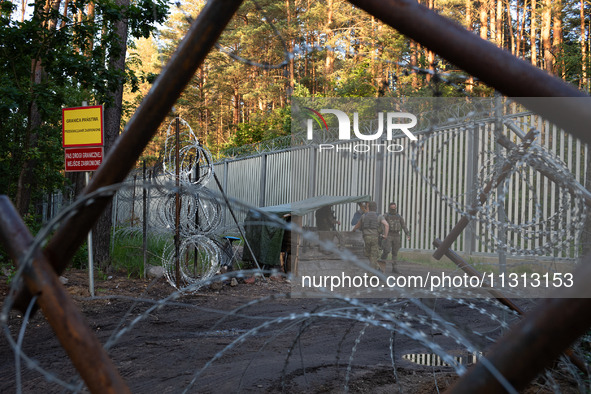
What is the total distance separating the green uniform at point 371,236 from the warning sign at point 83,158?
18.2 feet

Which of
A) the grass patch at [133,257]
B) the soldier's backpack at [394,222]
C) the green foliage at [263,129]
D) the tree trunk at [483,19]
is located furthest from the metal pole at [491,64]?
the green foliage at [263,129]

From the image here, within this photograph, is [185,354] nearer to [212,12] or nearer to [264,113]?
[212,12]

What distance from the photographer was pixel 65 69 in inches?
303

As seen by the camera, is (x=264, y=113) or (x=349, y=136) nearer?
(x=349, y=136)

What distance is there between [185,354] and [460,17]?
19210 millimetres

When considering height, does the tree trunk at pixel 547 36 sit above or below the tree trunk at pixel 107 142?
above

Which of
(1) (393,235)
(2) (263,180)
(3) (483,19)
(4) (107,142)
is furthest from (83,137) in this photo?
(3) (483,19)

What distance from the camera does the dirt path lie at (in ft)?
10.7

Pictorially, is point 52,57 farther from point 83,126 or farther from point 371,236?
point 371,236

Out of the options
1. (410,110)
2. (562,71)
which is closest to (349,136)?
(410,110)

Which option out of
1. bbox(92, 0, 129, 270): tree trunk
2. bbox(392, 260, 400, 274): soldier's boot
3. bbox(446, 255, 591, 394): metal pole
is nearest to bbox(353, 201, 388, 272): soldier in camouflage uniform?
bbox(392, 260, 400, 274): soldier's boot

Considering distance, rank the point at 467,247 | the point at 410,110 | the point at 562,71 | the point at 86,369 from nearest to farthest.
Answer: the point at 86,369, the point at 467,247, the point at 410,110, the point at 562,71

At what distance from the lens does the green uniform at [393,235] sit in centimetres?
1045

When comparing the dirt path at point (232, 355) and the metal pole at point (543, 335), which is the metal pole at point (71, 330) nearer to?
the metal pole at point (543, 335)
